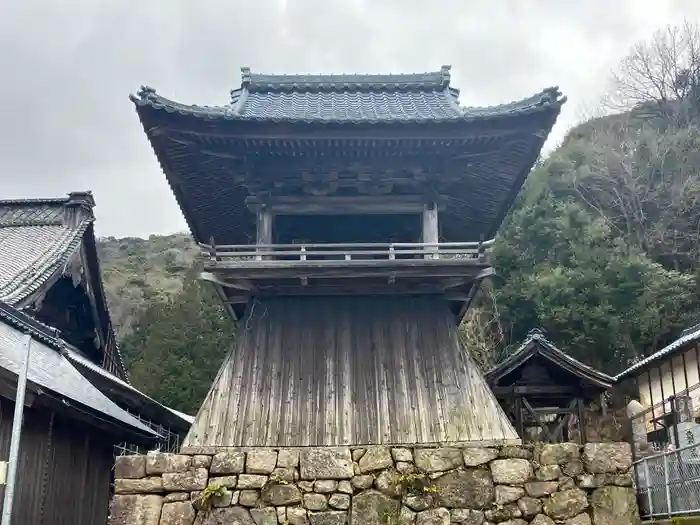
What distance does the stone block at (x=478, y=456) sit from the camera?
8500 millimetres

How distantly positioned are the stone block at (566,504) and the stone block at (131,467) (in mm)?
5156

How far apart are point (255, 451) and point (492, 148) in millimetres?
5501

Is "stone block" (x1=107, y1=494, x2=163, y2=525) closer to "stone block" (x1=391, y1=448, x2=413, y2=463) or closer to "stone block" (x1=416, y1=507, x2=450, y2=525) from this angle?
"stone block" (x1=391, y1=448, x2=413, y2=463)

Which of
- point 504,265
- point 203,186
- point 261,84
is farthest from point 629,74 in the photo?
point 203,186

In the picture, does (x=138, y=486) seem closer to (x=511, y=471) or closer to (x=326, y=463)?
(x=326, y=463)

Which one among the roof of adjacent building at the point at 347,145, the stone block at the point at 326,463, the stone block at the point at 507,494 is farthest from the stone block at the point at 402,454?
the roof of adjacent building at the point at 347,145

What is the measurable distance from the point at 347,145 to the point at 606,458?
5502 mm

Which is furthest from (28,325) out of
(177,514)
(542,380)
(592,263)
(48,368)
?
(592,263)

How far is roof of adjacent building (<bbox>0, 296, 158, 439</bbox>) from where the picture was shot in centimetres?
811

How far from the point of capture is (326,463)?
8.41 metres

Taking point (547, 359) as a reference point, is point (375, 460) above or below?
below

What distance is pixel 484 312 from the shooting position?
2805cm

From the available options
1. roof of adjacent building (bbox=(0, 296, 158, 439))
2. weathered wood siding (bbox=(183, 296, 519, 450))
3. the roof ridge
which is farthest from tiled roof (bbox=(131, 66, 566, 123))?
roof of adjacent building (bbox=(0, 296, 158, 439))

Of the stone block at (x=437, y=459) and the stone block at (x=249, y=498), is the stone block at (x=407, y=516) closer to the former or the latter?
the stone block at (x=437, y=459)
